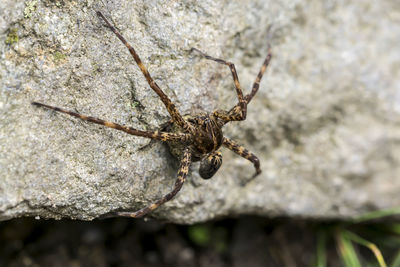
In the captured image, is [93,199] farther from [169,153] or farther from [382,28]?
[382,28]

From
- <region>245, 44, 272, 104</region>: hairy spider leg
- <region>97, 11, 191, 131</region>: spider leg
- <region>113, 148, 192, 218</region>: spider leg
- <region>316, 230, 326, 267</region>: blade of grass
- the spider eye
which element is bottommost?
<region>316, 230, 326, 267</region>: blade of grass

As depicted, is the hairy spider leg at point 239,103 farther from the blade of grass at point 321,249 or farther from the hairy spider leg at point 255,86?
the blade of grass at point 321,249

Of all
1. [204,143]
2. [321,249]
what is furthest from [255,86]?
[321,249]

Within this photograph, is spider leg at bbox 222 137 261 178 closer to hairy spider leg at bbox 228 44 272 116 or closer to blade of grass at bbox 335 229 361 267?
hairy spider leg at bbox 228 44 272 116

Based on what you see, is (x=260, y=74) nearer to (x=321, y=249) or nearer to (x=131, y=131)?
(x=131, y=131)

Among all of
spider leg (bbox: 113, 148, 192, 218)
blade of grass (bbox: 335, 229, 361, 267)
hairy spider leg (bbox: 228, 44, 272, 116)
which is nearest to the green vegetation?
blade of grass (bbox: 335, 229, 361, 267)

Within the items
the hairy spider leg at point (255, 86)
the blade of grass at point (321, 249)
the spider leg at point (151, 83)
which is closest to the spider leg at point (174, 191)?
the spider leg at point (151, 83)

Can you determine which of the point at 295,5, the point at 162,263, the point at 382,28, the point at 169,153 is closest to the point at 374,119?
the point at 382,28
